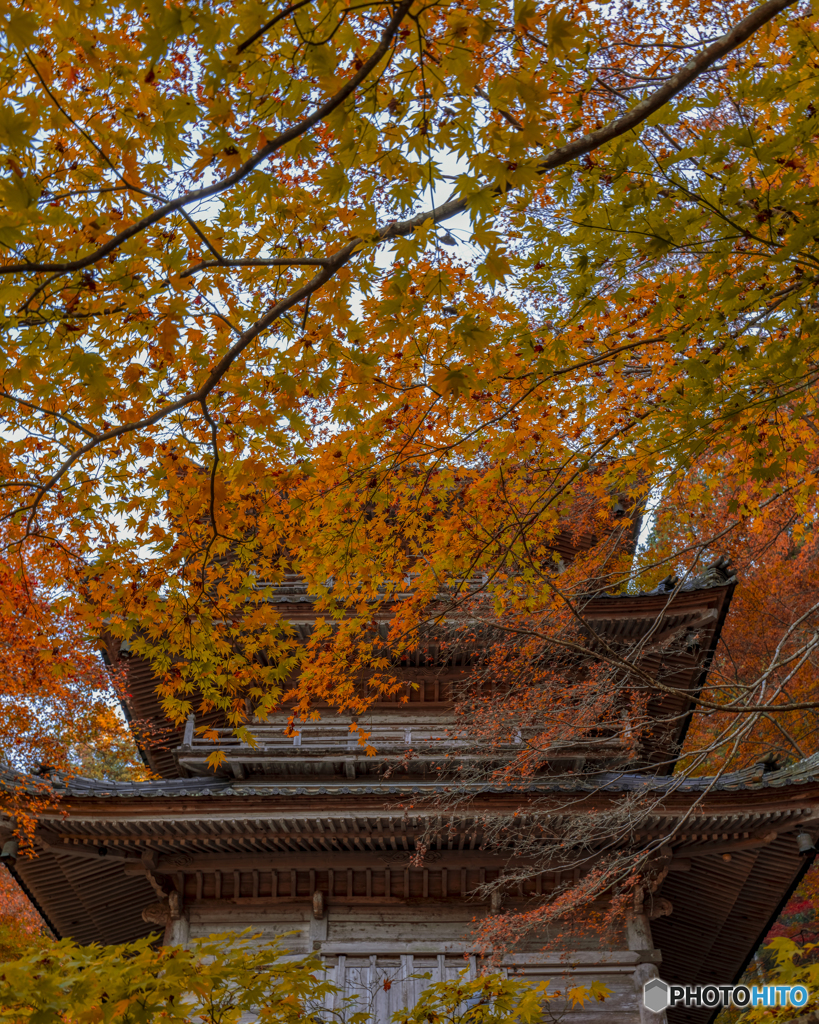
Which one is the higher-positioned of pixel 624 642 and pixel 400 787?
pixel 624 642

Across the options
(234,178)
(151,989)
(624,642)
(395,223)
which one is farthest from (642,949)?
(234,178)

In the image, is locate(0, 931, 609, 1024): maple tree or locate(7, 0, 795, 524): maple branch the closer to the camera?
locate(7, 0, 795, 524): maple branch

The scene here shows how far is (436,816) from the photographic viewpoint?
844 cm

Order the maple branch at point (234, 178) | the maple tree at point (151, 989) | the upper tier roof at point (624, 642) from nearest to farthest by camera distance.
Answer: the maple branch at point (234, 178)
the maple tree at point (151, 989)
the upper tier roof at point (624, 642)

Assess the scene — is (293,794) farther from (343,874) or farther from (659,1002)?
(659,1002)

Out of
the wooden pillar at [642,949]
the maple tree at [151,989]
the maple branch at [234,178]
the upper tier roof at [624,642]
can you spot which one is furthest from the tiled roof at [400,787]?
the maple branch at [234,178]

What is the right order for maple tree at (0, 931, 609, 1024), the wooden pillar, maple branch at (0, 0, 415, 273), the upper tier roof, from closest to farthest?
1. maple branch at (0, 0, 415, 273)
2. maple tree at (0, 931, 609, 1024)
3. the wooden pillar
4. the upper tier roof

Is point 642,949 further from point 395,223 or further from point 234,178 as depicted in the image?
point 234,178

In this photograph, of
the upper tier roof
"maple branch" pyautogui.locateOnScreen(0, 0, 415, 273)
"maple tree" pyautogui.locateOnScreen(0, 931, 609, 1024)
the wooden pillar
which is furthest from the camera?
the upper tier roof

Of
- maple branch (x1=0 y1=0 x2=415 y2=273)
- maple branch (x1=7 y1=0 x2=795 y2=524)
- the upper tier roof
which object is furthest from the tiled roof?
maple branch (x1=0 y1=0 x2=415 y2=273)

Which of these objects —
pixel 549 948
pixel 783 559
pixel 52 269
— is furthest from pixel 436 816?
pixel 783 559

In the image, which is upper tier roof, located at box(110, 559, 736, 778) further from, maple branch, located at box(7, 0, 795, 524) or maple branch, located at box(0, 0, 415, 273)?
maple branch, located at box(0, 0, 415, 273)

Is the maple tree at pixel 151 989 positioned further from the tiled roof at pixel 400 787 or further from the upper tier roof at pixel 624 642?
the upper tier roof at pixel 624 642

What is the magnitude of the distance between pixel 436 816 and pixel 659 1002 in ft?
10.1
